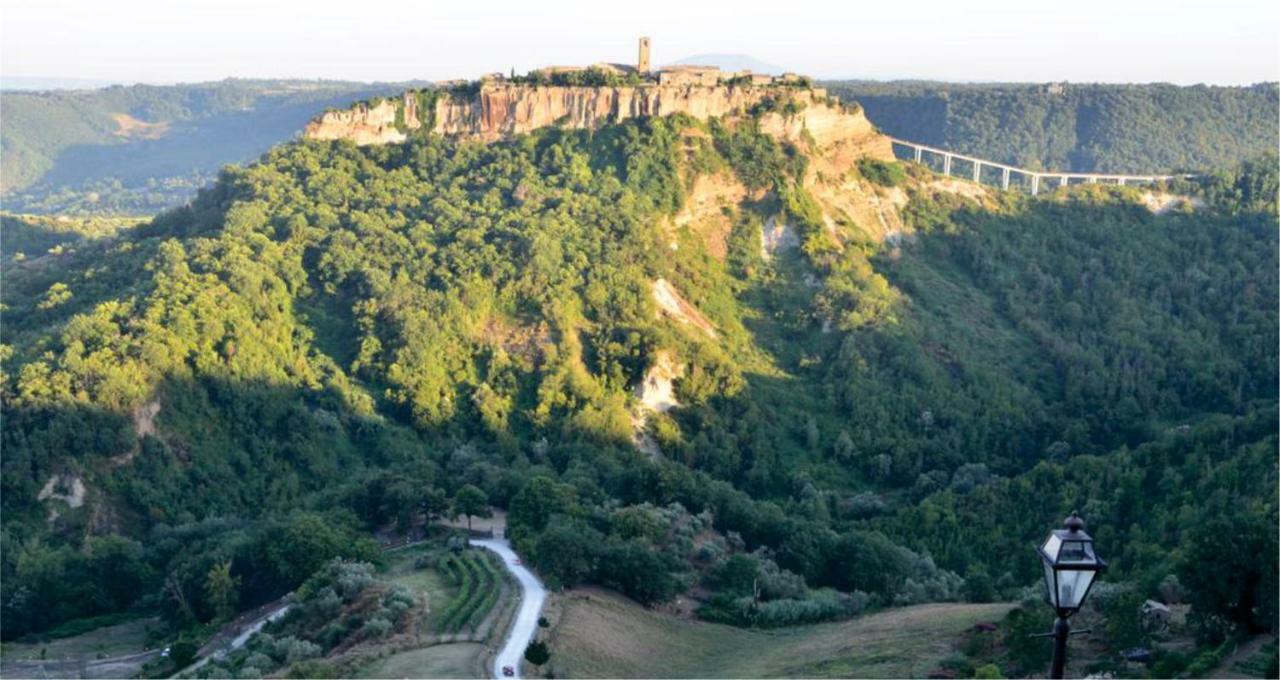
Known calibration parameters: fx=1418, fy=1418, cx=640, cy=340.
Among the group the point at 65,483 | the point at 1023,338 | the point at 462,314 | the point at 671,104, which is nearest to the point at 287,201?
the point at 462,314

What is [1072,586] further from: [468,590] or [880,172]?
[880,172]

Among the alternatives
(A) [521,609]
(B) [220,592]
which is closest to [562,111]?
(B) [220,592]

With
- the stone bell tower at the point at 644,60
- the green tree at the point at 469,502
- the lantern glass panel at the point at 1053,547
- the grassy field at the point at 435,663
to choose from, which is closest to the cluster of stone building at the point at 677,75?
the stone bell tower at the point at 644,60

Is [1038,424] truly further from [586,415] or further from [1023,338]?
[586,415]

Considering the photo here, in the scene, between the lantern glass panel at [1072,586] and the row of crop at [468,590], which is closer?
the lantern glass panel at [1072,586]

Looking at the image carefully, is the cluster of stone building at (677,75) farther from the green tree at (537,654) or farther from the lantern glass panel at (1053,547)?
the lantern glass panel at (1053,547)

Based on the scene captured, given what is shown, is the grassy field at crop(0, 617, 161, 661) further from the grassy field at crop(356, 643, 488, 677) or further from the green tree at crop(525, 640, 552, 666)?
the green tree at crop(525, 640, 552, 666)

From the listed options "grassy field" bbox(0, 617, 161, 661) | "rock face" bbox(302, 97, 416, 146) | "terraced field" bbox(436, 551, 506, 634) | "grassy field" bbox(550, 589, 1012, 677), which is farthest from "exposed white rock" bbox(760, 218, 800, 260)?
"grassy field" bbox(0, 617, 161, 661)
